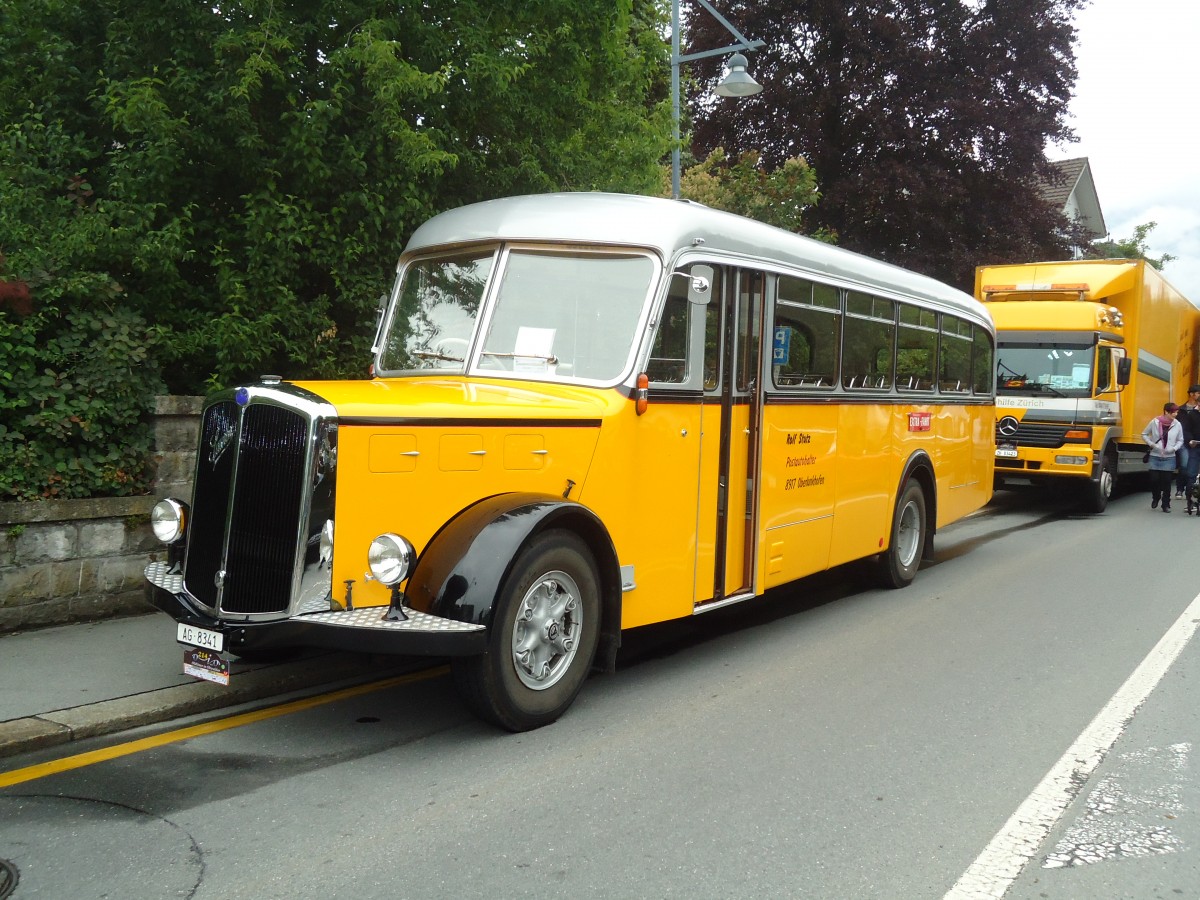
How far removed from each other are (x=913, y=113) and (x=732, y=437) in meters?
17.6

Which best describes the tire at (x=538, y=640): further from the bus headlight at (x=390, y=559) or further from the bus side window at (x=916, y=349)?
the bus side window at (x=916, y=349)

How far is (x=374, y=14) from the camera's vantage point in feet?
26.2

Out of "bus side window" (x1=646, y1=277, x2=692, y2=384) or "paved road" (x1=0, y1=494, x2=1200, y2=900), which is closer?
"paved road" (x1=0, y1=494, x2=1200, y2=900)

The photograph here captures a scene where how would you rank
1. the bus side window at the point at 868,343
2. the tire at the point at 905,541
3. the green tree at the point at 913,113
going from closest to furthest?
1. the bus side window at the point at 868,343
2. the tire at the point at 905,541
3. the green tree at the point at 913,113

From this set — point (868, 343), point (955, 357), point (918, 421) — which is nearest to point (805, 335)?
point (868, 343)

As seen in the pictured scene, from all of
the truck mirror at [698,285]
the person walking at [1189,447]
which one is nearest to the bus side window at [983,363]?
the truck mirror at [698,285]

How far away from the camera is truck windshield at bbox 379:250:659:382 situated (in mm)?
5840

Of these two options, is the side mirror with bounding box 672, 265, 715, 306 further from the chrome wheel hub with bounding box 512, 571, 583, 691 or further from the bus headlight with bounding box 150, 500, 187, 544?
the bus headlight with bounding box 150, 500, 187, 544

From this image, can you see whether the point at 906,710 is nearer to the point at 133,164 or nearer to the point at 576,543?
the point at 576,543

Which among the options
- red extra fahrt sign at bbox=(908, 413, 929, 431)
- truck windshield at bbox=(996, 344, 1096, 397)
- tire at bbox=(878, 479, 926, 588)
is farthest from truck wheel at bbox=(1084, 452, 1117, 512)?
red extra fahrt sign at bbox=(908, 413, 929, 431)

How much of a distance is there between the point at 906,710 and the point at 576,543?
6.53 ft

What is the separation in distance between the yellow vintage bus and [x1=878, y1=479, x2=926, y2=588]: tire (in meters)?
0.99

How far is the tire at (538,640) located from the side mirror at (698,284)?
153 cm

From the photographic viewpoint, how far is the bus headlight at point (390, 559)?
4.61 m
